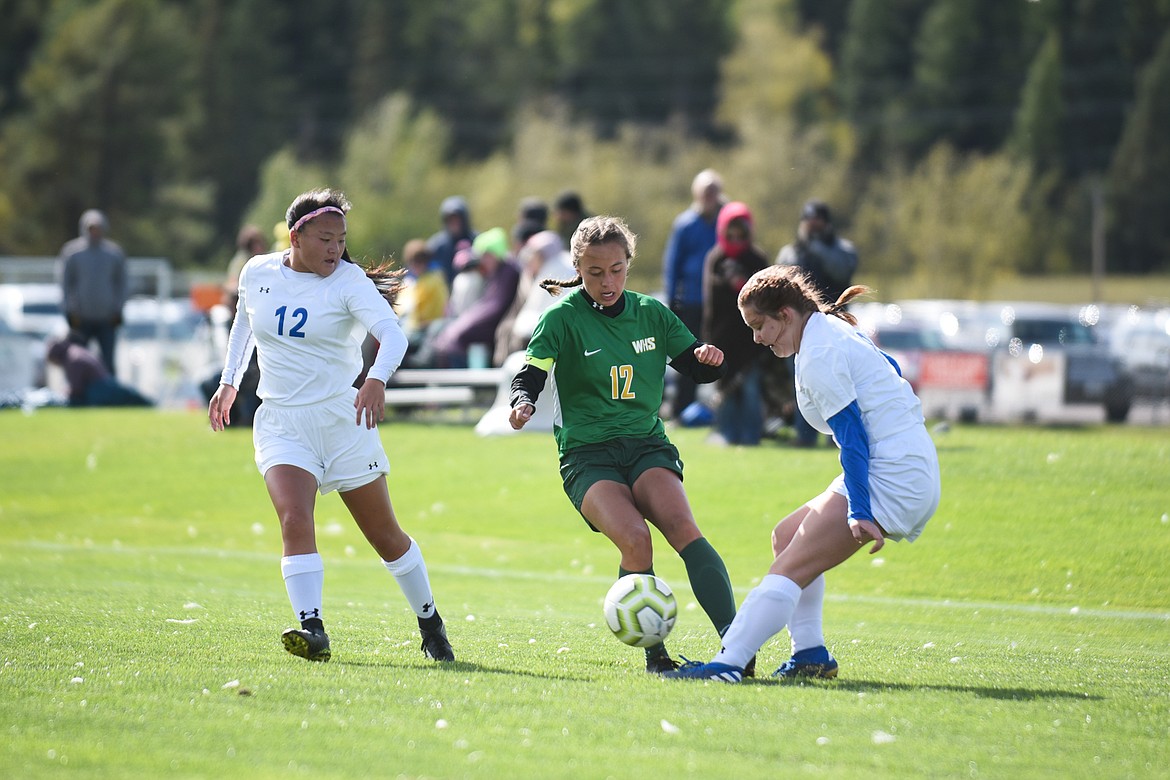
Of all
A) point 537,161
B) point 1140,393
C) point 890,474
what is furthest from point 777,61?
point 890,474

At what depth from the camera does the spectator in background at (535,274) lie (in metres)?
17.4

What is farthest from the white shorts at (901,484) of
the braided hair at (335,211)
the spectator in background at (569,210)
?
the spectator in background at (569,210)

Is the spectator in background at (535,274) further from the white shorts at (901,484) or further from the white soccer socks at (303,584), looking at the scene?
the white shorts at (901,484)

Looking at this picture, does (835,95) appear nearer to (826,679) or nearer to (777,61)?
(777,61)

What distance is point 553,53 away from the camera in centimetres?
9969

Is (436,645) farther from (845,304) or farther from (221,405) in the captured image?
(845,304)

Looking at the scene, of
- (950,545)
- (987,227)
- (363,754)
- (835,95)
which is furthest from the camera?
(835,95)

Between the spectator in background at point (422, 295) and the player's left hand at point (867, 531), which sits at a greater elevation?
the spectator in background at point (422, 295)

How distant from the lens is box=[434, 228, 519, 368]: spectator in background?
19.5 metres

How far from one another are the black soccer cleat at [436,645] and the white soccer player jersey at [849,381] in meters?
2.22

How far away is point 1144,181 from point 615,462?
87.9 m

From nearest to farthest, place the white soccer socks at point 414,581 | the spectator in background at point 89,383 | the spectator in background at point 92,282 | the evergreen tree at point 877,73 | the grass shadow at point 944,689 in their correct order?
1. the grass shadow at point 944,689
2. the white soccer socks at point 414,581
3. the spectator in background at point 92,282
4. the spectator in background at point 89,383
5. the evergreen tree at point 877,73

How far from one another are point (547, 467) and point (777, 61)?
68207mm

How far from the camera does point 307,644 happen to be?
703 cm
